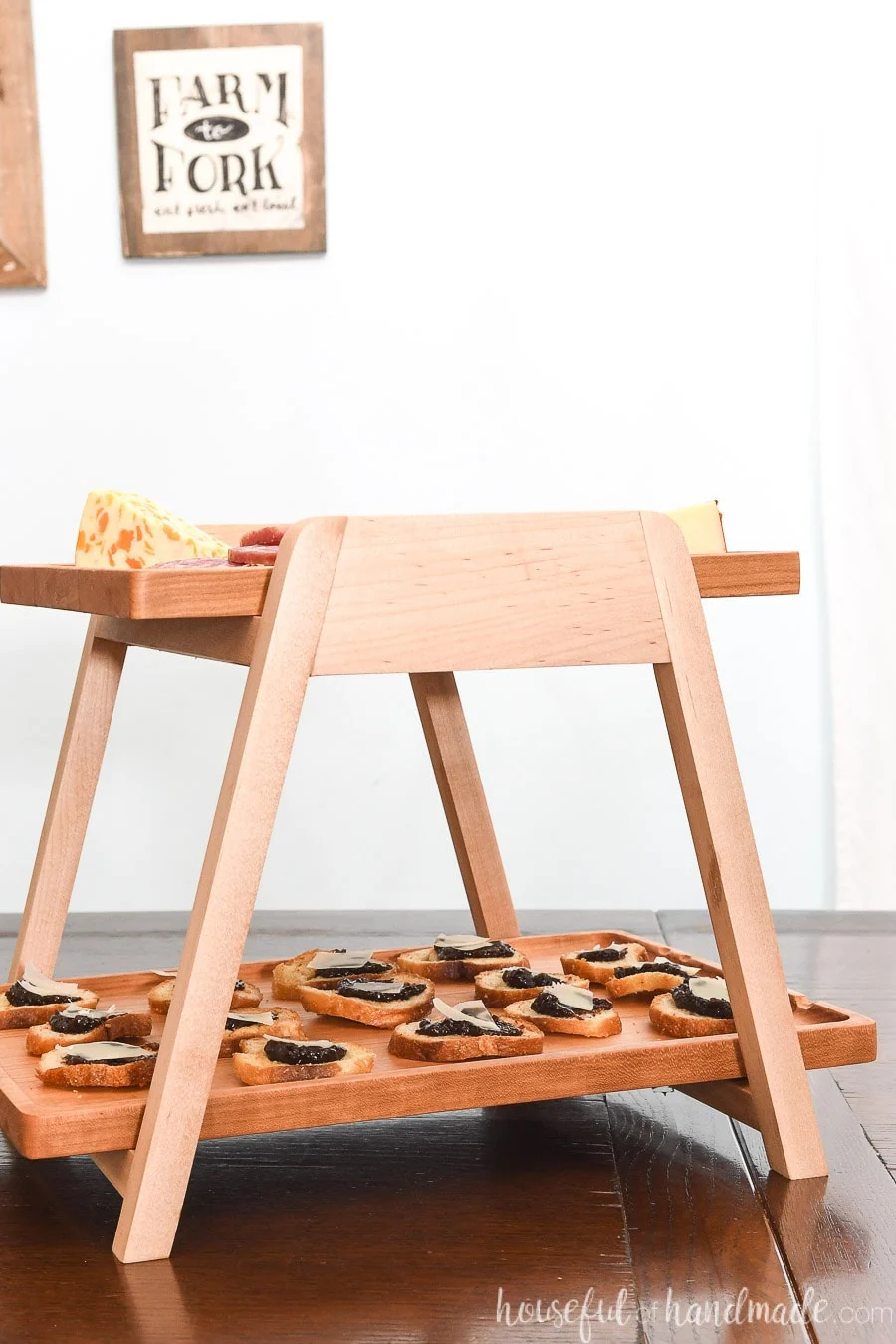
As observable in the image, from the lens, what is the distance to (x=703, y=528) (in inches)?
39.2

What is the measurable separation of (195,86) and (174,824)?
1169 mm

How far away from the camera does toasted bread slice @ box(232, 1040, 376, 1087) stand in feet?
2.78

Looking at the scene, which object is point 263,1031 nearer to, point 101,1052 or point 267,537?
point 101,1052

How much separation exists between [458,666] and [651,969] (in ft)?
1.28

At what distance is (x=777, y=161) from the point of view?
227 cm

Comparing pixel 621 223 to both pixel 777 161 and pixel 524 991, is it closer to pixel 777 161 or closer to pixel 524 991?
pixel 777 161

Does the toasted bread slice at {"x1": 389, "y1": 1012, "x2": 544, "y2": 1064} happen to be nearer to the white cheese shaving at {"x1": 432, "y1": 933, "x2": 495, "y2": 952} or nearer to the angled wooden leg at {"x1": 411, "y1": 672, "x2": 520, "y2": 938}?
the white cheese shaving at {"x1": 432, "y1": 933, "x2": 495, "y2": 952}

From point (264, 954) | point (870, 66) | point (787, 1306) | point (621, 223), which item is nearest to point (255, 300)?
point (621, 223)

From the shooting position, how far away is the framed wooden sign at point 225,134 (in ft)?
7.25

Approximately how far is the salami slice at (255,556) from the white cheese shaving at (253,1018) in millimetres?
303

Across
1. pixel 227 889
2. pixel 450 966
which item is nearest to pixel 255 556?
pixel 227 889

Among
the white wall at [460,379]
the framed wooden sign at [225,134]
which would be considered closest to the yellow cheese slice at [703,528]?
the white wall at [460,379]

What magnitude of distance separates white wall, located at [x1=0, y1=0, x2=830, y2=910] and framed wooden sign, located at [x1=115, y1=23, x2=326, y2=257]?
43mm

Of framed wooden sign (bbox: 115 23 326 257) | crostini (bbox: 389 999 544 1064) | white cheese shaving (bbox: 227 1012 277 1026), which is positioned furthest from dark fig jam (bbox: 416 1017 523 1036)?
framed wooden sign (bbox: 115 23 326 257)
